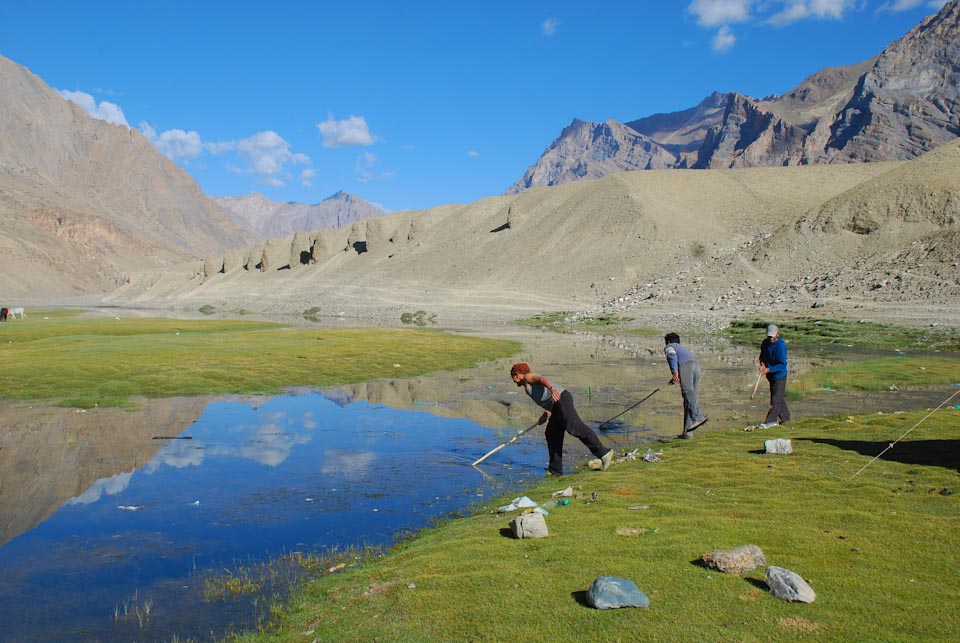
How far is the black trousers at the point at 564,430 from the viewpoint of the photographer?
1159cm

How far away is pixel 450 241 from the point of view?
111312mm

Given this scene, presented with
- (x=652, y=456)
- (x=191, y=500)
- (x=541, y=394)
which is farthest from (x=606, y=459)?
(x=191, y=500)

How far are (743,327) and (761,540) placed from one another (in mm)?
42181

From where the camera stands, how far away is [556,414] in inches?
464

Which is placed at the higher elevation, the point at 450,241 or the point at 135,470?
the point at 450,241

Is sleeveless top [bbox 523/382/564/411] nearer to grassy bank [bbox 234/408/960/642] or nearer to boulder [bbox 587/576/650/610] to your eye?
grassy bank [bbox 234/408/960/642]

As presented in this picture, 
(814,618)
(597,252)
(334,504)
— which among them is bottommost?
(334,504)

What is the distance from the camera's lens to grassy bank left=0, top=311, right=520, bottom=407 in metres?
22.5

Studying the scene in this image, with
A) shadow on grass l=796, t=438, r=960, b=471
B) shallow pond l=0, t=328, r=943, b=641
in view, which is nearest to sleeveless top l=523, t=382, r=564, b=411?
shallow pond l=0, t=328, r=943, b=641

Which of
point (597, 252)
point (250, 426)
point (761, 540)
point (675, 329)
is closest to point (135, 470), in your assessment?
point (250, 426)

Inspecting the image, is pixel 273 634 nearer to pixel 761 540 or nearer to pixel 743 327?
pixel 761 540

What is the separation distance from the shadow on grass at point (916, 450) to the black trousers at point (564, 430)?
169 inches

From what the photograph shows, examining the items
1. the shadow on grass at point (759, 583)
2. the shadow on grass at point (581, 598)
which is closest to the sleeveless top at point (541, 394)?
the shadow on grass at point (581, 598)

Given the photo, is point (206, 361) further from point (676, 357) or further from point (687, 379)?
point (687, 379)
